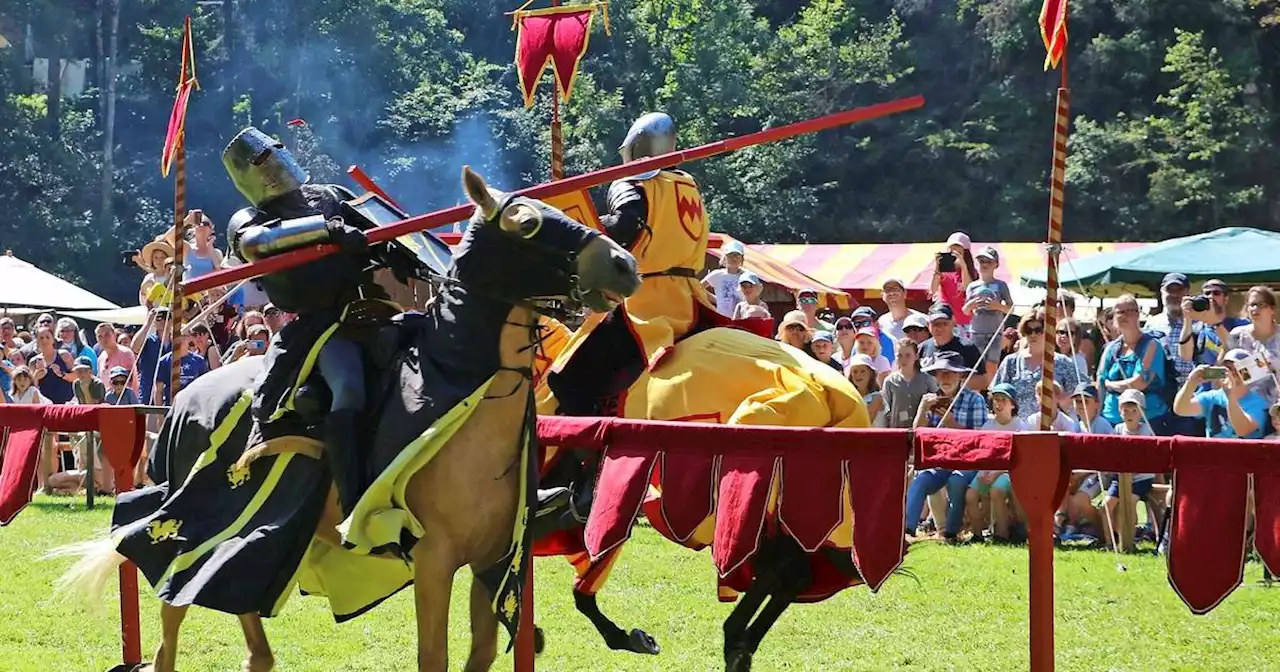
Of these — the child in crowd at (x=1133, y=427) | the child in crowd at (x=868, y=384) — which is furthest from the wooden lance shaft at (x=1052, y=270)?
the child in crowd at (x=868, y=384)

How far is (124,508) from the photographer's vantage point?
6.19m

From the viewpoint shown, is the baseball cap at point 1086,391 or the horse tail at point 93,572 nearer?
the horse tail at point 93,572

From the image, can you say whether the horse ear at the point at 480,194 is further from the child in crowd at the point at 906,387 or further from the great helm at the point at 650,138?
the child in crowd at the point at 906,387

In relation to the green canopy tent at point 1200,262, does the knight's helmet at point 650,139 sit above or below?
above

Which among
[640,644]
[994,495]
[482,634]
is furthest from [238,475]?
[994,495]

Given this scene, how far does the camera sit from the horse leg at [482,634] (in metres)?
5.46

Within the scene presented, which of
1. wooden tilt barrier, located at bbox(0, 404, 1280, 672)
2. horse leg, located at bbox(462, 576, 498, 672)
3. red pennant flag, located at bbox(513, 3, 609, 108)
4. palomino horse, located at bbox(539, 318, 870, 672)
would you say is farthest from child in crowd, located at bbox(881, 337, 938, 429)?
horse leg, located at bbox(462, 576, 498, 672)

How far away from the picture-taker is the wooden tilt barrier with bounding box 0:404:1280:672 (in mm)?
4805

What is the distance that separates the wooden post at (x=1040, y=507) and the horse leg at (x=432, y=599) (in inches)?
71.0

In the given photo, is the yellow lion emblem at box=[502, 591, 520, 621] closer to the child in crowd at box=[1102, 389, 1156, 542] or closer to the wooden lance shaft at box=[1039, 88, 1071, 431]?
the wooden lance shaft at box=[1039, 88, 1071, 431]

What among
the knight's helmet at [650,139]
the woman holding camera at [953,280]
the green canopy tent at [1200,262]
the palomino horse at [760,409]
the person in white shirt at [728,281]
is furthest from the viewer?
the green canopy tent at [1200,262]

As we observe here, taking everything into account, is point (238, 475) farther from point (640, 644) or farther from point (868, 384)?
point (868, 384)

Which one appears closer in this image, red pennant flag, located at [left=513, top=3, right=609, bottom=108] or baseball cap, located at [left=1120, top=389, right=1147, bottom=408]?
red pennant flag, located at [left=513, top=3, right=609, bottom=108]

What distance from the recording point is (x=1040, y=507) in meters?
5.12
